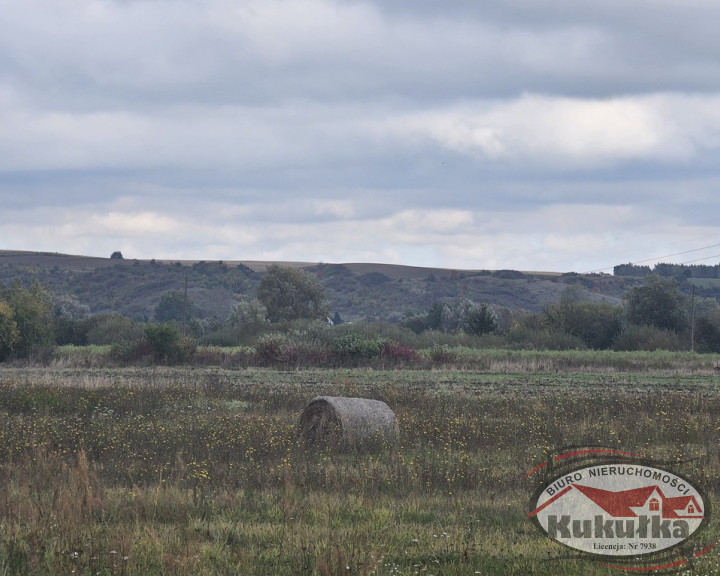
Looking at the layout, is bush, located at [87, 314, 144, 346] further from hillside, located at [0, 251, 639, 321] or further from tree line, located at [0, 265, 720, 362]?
hillside, located at [0, 251, 639, 321]

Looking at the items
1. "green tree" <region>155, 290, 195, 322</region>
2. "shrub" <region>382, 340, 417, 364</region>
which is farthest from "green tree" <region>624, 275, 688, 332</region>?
"green tree" <region>155, 290, 195, 322</region>

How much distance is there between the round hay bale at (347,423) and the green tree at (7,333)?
34235mm

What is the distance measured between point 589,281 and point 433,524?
156 metres

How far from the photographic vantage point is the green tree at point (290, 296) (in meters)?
87.6

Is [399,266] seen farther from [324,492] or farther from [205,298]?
[324,492]

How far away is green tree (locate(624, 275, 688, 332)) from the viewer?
67.2 metres

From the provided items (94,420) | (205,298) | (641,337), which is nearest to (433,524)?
(94,420)

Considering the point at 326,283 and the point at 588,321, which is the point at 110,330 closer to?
the point at 588,321

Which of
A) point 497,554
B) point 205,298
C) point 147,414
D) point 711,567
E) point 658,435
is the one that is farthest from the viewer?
point 205,298

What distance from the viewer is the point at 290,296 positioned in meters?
88.2

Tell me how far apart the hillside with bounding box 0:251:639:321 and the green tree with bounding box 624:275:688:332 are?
66745mm

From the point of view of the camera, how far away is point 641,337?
60969 millimetres

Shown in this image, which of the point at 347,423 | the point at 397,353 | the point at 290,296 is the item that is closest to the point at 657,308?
the point at 397,353

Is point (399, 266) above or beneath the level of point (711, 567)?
above
